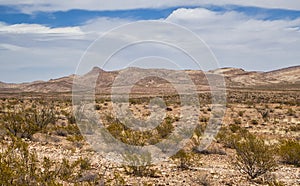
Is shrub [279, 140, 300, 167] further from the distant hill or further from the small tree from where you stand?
the distant hill

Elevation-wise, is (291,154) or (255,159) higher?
(255,159)

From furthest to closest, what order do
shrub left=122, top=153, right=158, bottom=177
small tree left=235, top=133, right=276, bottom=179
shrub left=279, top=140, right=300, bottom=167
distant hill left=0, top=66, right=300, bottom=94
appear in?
distant hill left=0, top=66, right=300, bottom=94 < shrub left=279, top=140, right=300, bottom=167 < small tree left=235, top=133, right=276, bottom=179 < shrub left=122, top=153, right=158, bottom=177

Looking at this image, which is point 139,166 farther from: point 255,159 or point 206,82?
point 206,82

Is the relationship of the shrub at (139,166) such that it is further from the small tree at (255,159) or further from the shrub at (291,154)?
the shrub at (291,154)

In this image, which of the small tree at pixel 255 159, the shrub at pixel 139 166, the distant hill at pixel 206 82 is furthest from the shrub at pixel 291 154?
the distant hill at pixel 206 82

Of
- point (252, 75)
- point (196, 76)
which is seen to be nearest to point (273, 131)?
point (196, 76)

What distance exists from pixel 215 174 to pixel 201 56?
3.50 m

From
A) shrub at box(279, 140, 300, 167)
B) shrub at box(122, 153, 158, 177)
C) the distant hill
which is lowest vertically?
the distant hill

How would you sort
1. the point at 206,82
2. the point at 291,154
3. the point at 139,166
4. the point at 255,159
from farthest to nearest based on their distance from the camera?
1. the point at 206,82
2. the point at 291,154
3. the point at 255,159
4. the point at 139,166

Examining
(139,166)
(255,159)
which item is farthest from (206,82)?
(139,166)

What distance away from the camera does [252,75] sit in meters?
165

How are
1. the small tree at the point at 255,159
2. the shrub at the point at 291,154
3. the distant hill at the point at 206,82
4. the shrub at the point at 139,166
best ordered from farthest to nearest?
1. the distant hill at the point at 206,82
2. the shrub at the point at 291,154
3. the small tree at the point at 255,159
4. the shrub at the point at 139,166

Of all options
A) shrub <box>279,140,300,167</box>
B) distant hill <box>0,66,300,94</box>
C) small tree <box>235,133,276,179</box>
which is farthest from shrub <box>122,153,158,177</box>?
distant hill <box>0,66,300,94</box>

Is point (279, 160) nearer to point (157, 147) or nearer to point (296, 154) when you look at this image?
point (296, 154)
